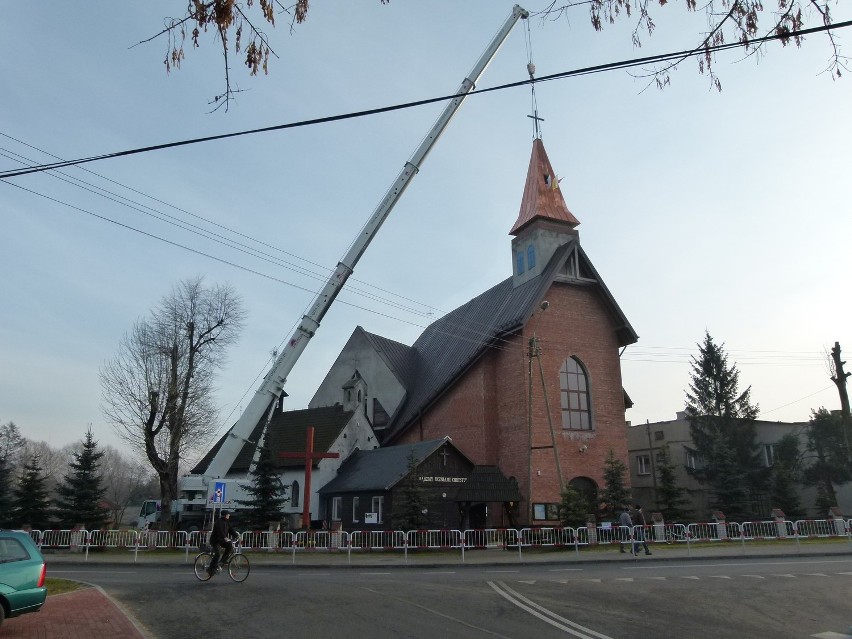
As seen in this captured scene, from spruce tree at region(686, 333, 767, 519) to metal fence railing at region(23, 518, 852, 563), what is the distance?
857cm

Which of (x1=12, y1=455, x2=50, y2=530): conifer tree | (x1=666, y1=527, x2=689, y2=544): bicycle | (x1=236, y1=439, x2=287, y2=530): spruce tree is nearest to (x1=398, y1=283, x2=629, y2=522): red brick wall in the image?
(x1=666, y1=527, x2=689, y2=544): bicycle

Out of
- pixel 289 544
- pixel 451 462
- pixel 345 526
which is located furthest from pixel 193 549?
pixel 451 462

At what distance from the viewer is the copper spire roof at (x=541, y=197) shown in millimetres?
36531

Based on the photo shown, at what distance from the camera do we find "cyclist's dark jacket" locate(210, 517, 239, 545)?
14672 millimetres

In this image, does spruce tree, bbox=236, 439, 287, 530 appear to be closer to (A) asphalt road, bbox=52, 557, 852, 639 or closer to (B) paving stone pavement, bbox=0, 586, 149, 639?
(A) asphalt road, bbox=52, 557, 852, 639

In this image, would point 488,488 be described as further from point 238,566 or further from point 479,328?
point 238,566

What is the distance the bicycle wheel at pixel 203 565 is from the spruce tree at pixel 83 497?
18.8m

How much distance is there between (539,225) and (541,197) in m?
2.21

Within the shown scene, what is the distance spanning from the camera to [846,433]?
37.1 metres

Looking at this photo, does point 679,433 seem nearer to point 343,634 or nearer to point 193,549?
point 193,549

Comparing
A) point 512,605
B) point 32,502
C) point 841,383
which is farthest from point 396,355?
point 512,605

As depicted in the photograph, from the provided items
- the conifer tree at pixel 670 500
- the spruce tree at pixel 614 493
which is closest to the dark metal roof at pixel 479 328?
the conifer tree at pixel 670 500

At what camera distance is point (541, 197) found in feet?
122

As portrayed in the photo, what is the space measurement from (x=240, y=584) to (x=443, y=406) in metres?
23.5
